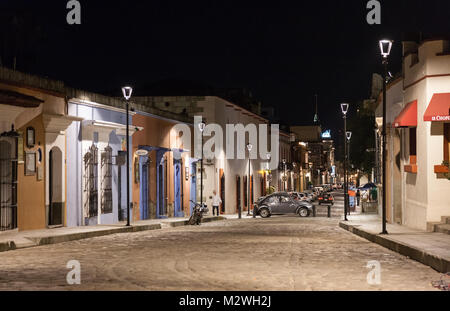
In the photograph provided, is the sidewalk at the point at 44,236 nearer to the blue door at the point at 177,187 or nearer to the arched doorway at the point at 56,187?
the arched doorway at the point at 56,187

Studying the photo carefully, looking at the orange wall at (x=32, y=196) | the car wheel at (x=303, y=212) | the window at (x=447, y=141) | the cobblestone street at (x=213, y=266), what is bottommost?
the car wheel at (x=303, y=212)

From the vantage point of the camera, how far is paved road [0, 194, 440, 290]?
36.0 feet

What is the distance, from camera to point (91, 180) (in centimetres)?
2853

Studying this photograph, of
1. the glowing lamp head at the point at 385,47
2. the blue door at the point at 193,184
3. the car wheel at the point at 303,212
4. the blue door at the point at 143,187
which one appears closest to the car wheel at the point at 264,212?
the car wheel at the point at 303,212

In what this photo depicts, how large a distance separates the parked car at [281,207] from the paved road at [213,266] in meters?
23.9

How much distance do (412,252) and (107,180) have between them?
17.3 m

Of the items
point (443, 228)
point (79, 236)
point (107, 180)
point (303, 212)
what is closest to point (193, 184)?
point (303, 212)

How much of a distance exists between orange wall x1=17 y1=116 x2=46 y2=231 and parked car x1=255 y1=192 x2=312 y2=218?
2127 centimetres

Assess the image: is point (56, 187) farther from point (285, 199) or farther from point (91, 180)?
point (285, 199)

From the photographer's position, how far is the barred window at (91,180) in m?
28.0

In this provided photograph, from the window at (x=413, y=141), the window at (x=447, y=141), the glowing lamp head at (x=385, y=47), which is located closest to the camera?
the glowing lamp head at (x=385, y=47)

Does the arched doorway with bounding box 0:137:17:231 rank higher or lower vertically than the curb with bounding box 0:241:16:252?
Answer: higher

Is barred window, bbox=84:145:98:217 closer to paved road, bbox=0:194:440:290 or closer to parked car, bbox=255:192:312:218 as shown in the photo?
paved road, bbox=0:194:440:290

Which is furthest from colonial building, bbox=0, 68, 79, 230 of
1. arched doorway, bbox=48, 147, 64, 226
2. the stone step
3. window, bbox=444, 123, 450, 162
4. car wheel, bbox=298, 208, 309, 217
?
car wheel, bbox=298, 208, 309, 217
